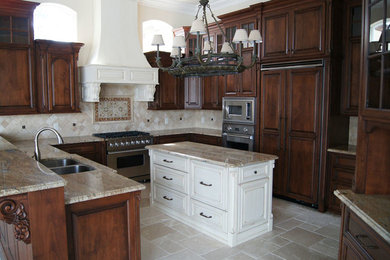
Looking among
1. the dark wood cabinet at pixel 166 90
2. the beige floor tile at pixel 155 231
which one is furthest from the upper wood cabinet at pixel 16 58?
the beige floor tile at pixel 155 231

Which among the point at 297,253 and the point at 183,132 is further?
the point at 183,132

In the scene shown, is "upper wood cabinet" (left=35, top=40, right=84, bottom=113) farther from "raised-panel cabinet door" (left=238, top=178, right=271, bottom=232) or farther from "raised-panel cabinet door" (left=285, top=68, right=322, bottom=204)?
"raised-panel cabinet door" (left=285, top=68, right=322, bottom=204)

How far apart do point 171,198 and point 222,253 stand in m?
1.19

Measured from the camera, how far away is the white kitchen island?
3.46m

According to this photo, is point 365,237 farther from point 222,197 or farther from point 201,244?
point 201,244

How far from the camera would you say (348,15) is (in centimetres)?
436

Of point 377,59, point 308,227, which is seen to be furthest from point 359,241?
point 308,227

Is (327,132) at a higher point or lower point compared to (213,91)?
lower

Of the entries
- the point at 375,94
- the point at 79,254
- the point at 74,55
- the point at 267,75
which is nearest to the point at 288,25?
the point at 267,75

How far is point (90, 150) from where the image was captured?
17.3 feet

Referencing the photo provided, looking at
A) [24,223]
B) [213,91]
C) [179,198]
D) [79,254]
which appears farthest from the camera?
[213,91]

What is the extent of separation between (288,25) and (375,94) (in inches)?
118

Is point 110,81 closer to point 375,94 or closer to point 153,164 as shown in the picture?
point 153,164

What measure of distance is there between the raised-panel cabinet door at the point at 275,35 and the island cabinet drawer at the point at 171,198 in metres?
2.55
